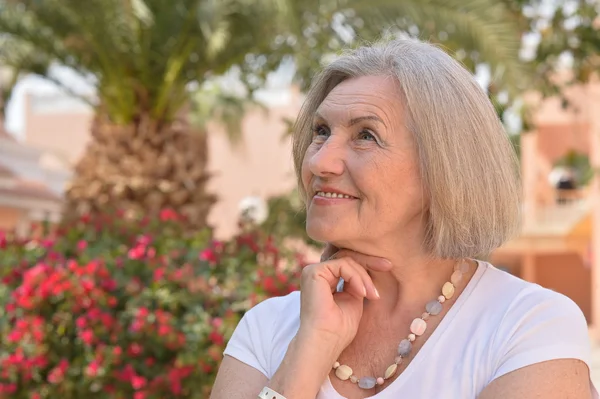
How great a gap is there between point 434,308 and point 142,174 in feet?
20.6

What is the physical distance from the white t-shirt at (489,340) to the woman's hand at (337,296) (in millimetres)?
114

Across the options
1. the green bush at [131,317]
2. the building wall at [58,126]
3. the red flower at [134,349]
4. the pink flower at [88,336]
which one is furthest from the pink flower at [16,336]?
the building wall at [58,126]

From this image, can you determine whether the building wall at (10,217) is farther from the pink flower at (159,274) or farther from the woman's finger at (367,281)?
the woman's finger at (367,281)

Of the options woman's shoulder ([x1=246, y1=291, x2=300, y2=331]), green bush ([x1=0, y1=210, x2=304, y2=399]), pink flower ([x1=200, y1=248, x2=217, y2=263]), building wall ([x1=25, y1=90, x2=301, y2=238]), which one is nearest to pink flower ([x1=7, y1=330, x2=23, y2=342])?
green bush ([x1=0, y1=210, x2=304, y2=399])

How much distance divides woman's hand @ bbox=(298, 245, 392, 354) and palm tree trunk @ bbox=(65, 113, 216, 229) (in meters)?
5.90

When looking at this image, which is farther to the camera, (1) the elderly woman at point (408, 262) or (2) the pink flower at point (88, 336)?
(2) the pink flower at point (88, 336)

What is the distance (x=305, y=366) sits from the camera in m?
1.94

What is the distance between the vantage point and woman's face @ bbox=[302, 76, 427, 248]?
1971 mm

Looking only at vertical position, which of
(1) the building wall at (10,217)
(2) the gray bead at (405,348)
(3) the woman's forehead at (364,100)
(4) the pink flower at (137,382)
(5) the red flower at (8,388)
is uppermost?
(3) the woman's forehead at (364,100)

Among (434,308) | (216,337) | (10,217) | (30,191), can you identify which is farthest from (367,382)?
(10,217)

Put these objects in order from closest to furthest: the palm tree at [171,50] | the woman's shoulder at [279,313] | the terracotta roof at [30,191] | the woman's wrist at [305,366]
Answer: the woman's wrist at [305,366]
the woman's shoulder at [279,313]
the palm tree at [171,50]
the terracotta roof at [30,191]

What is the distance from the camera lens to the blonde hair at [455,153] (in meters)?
1.94

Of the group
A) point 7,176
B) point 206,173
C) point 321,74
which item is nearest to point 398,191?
point 321,74

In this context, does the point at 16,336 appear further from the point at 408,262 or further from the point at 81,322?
the point at 408,262
